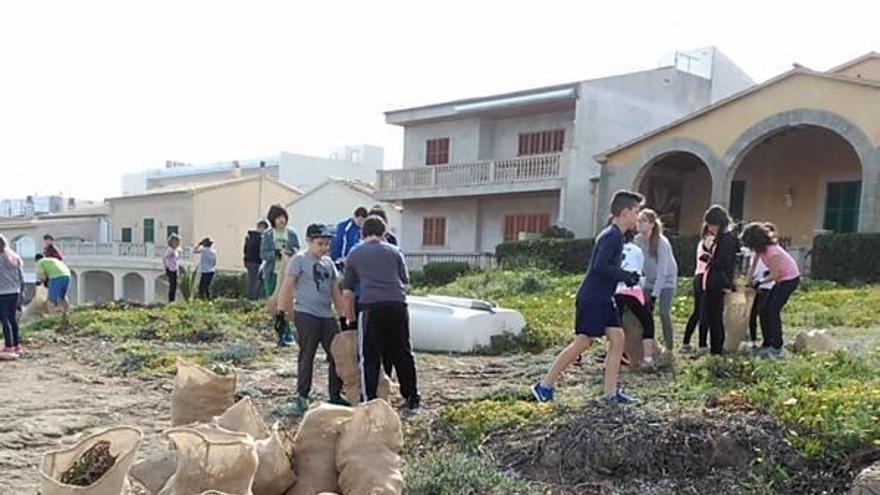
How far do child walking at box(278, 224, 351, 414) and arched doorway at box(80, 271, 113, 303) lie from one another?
37522mm

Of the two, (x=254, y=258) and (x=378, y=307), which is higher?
(x=378, y=307)

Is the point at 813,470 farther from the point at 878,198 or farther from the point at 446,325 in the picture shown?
the point at 878,198

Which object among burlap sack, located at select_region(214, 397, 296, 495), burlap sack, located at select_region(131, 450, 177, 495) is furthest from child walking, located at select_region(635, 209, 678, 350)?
burlap sack, located at select_region(131, 450, 177, 495)

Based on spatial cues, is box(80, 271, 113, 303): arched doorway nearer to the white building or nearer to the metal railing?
the white building

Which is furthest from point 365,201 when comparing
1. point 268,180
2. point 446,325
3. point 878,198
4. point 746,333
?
point 746,333

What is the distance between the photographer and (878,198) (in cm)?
1725

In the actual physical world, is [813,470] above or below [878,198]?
below

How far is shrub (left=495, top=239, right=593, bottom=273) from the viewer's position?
20469 mm

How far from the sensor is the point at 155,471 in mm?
3809

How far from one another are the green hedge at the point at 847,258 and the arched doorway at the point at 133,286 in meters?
31.0

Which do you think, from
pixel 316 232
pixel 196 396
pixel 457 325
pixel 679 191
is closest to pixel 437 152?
pixel 679 191

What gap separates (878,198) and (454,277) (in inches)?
440

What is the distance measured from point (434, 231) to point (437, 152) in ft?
9.95

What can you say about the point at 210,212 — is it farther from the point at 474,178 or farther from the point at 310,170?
the point at 474,178
